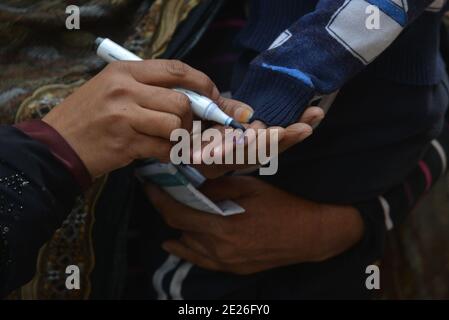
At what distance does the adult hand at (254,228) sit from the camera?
1.03 metres

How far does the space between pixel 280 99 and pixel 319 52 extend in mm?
65

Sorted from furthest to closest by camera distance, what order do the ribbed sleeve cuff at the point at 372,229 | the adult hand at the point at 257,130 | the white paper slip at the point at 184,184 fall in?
the ribbed sleeve cuff at the point at 372,229
the white paper slip at the point at 184,184
the adult hand at the point at 257,130

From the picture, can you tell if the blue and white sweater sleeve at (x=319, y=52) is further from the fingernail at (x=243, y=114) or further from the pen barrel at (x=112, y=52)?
the pen barrel at (x=112, y=52)

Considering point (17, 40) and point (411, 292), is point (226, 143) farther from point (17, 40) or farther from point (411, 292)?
point (411, 292)

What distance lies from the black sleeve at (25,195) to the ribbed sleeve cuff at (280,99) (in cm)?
22

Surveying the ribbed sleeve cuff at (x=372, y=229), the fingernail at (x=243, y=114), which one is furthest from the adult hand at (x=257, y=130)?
the ribbed sleeve cuff at (x=372, y=229)

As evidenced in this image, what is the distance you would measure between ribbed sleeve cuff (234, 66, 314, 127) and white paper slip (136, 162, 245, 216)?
171mm

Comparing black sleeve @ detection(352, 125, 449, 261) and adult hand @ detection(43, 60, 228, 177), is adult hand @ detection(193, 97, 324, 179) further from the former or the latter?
black sleeve @ detection(352, 125, 449, 261)

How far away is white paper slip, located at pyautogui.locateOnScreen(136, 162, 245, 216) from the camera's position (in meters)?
0.94

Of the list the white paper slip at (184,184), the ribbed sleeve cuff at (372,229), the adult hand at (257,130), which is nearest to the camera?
the adult hand at (257,130)

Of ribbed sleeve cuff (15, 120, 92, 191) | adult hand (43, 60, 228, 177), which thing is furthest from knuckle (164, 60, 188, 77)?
ribbed sleeve cuff (15, 120, 92, 191)

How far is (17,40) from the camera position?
98 cm

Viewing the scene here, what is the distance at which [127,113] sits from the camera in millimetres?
789
